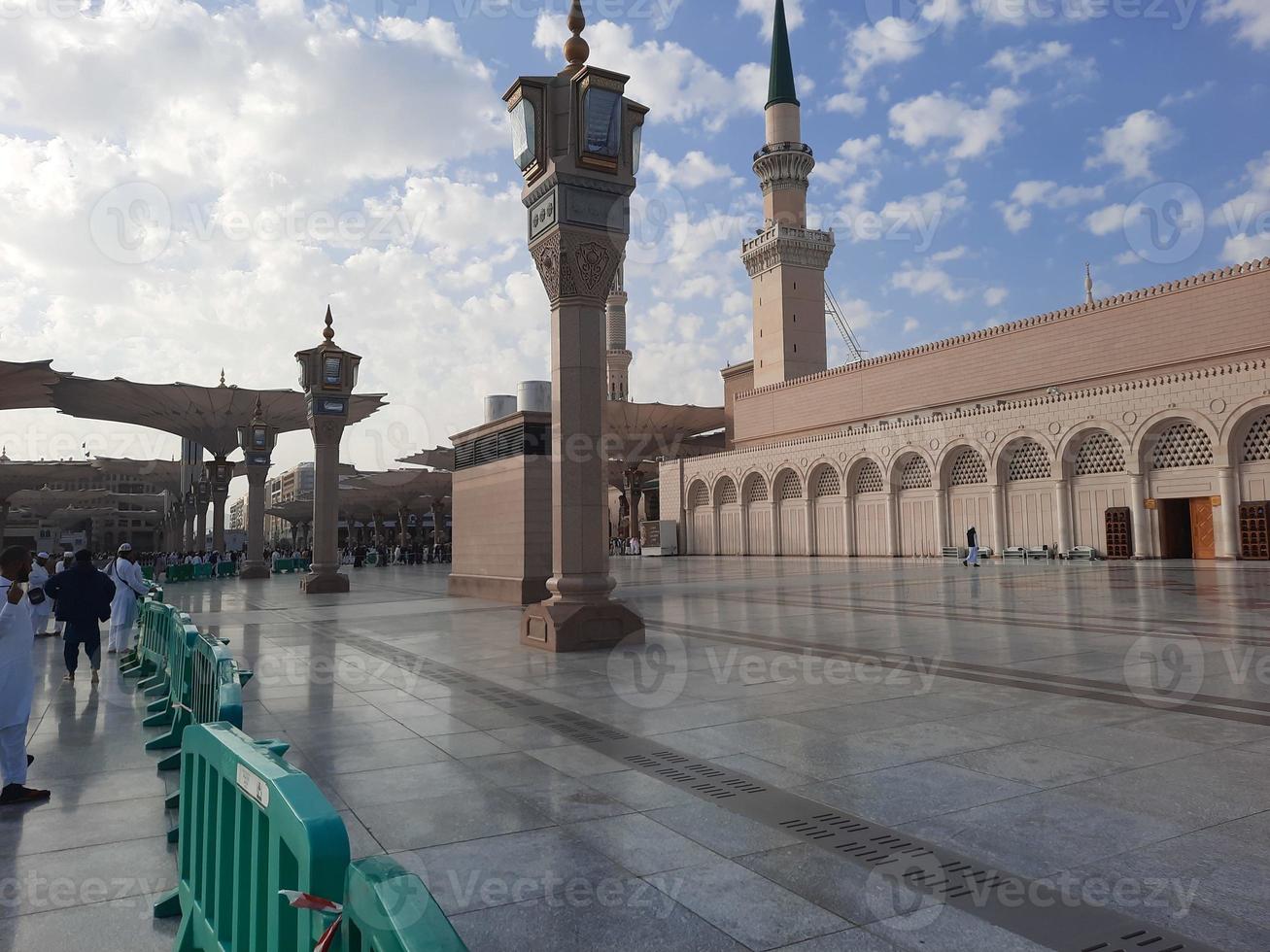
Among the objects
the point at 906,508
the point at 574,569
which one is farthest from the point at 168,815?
the point at 906,508

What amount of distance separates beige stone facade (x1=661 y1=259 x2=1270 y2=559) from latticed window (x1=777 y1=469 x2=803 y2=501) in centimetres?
12

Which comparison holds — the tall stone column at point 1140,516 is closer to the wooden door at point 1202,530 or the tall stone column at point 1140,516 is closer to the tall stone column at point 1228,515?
Answer: the wooden door at point 1202,530

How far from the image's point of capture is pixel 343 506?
3051 inches

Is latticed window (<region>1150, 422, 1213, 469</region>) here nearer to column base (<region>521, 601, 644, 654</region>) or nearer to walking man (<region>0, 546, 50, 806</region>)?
column base (<region>521, 601, 644, 654</region>)

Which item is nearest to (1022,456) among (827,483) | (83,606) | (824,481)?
(827,483)

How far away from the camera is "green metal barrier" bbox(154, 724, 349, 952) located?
173 cm

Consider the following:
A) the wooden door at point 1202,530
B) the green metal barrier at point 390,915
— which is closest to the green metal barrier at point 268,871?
the green metal barrier at point 390,915

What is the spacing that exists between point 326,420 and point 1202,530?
85.0 feet

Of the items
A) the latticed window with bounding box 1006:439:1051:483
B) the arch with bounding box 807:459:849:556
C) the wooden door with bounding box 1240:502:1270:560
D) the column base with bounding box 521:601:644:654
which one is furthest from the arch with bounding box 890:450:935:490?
the column base with bounding box 521:601:644:654

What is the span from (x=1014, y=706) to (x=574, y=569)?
16.6ft

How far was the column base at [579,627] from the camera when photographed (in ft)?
28.8

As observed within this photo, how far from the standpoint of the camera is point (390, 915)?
Answer: 1.45m

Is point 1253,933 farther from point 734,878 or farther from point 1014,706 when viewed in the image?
point 1014,706

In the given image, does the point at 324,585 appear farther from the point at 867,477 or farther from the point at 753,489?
the point at 753,489
